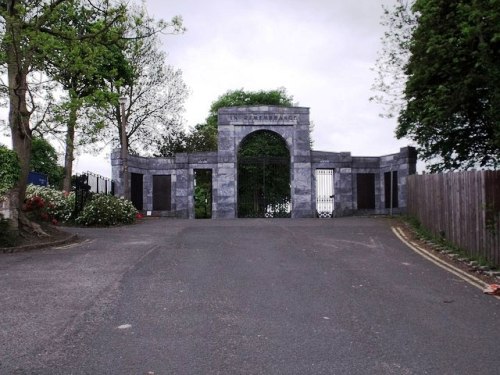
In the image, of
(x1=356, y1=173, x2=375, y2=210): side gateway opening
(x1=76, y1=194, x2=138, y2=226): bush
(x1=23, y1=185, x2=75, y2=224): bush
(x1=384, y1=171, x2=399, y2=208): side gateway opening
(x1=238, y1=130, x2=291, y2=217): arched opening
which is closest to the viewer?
(x1=76, y1=194, x2=138, y2=226): bush

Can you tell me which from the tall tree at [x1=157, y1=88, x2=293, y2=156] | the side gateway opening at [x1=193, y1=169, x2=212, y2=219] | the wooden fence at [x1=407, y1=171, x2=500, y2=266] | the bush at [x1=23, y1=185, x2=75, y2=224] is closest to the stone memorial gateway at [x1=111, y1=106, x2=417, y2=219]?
the bush at [x1=23, y1=185, x2=75, y2=224]

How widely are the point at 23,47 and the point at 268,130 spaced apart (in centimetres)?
1724

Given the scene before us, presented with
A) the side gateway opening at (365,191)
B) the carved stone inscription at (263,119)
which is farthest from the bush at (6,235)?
the side gateway opening at (365,191)

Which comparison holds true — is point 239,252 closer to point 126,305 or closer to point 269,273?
point 269,273

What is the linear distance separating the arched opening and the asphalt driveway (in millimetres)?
18121

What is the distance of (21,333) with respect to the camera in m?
5.99

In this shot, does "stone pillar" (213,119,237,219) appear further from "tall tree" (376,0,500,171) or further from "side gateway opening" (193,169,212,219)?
"side gateway opening" (193,169,212,219)

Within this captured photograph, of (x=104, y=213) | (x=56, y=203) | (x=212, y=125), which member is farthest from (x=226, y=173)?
(x=212, y=125)

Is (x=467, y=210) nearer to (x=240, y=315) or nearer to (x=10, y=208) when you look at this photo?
(x=240, y=315)

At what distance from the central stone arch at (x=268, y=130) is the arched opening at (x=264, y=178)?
1.95 ft

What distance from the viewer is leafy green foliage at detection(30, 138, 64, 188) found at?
5069 cm

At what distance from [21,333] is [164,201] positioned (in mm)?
24325

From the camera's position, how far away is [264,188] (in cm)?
2972

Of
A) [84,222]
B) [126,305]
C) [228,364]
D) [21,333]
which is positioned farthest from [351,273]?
[84,222]
